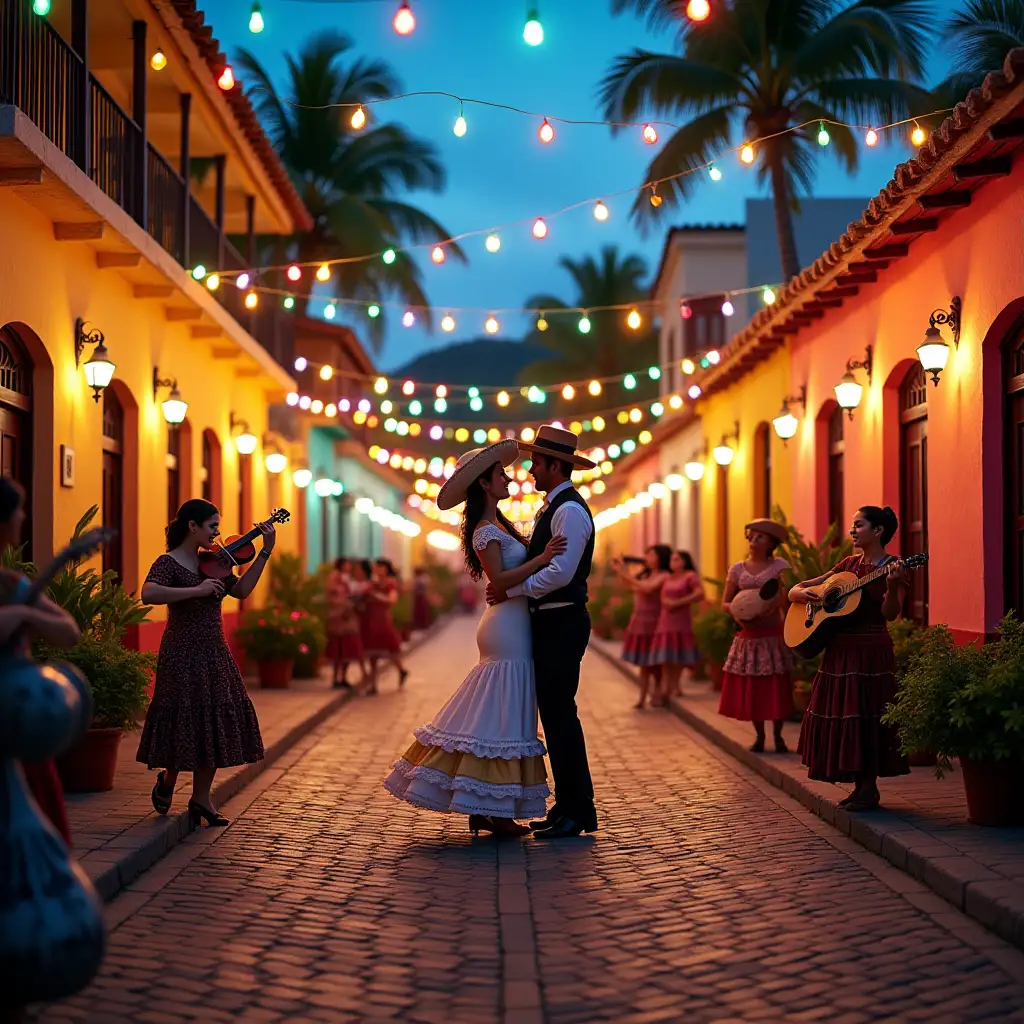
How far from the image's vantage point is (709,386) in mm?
22047

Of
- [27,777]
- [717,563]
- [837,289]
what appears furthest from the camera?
[717,563]

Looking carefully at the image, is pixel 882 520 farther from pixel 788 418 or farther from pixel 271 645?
pixel 271 645

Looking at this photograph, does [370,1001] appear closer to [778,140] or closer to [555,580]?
[555,580]

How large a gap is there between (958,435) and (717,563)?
11.8 meters

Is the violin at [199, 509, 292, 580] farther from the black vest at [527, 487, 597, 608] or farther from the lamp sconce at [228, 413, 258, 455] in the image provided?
the lamp sconce at [228, 413, 258, 455]

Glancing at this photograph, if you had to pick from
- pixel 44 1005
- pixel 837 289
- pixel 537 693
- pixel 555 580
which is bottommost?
pixel 44 1005

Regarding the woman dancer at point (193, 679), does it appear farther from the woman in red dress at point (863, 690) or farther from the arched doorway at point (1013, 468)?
the arched doorway at point (1013, 468)

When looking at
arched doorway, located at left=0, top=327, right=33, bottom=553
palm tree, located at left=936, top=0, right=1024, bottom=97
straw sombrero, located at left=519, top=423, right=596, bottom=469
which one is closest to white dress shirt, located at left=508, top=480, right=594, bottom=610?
A: straw sombrero, located at left=519, top=423, right=596, bottom=469

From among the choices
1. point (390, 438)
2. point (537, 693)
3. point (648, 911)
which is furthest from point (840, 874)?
point (390, 438)

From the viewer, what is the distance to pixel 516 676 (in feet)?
26.4

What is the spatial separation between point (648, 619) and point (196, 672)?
28.5ft

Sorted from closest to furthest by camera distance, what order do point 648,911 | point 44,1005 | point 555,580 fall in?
1. point 44,1005
2. point 648,911
3. point 555,580

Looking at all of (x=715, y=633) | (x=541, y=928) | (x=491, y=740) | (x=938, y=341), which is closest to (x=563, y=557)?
(x=491, y=740)

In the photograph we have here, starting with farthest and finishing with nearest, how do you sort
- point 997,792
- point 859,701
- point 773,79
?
point 773,79, point 859,701, point 997,792
